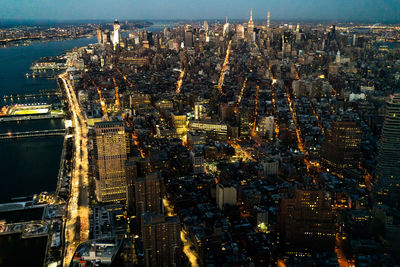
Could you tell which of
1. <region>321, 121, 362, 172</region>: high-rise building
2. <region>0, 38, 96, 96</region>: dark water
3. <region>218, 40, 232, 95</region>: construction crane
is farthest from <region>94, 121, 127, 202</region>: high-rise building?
<region>0, 38, 96, 96</region>: dark water

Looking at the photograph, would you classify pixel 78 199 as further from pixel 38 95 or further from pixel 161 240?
pixel 38 95

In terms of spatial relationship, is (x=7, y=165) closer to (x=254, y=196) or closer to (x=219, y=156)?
(x=219, y=156)

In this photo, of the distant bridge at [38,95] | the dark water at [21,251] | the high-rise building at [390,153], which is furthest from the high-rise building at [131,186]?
the distant bridge at [38,95]

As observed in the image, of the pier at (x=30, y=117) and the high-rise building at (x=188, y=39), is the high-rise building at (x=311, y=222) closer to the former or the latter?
the pier at (x=30, y=117)

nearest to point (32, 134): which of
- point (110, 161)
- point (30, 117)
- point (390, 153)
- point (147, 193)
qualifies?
point (30, 117)

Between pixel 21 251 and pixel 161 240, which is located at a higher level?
pixel 161 240

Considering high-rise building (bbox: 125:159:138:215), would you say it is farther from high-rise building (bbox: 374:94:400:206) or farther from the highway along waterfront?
high-rise building (bbox: 374:94:400:206)
